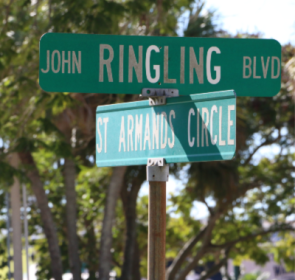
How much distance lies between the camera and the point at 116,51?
7.42 feet

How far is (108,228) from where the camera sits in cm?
833

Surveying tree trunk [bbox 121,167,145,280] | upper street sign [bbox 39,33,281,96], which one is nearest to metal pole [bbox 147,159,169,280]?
upper street sign [bbox 39,33,281,96]

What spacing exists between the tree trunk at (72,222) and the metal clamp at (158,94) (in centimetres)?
Answer: 691

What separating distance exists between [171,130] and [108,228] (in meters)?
6.49

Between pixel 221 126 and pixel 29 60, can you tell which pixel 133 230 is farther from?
pixel 221 126

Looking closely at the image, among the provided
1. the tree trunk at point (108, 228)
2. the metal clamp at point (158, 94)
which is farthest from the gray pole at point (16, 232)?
the metal clamp at point (158, 94)

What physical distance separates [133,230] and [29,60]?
5.13 m

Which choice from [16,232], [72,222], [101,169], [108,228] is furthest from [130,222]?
[16,232]

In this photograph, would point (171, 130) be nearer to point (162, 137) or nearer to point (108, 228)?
point (162, 137)

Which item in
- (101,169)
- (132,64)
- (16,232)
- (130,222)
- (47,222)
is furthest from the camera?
(101,169)

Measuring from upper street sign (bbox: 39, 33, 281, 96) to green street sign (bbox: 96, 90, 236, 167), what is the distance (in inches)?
5.6

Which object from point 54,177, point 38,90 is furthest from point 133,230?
point 38,90

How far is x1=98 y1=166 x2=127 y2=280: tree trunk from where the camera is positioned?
8.21 m

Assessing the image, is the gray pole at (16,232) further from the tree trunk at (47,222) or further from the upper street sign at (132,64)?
the upper street sign at (132,64)
